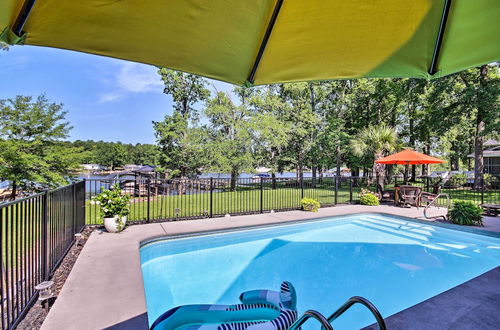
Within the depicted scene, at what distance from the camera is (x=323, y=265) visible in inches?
219

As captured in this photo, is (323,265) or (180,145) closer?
(323,265)

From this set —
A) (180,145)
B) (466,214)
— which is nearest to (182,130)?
(180,145)

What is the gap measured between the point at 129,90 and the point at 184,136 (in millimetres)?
11615

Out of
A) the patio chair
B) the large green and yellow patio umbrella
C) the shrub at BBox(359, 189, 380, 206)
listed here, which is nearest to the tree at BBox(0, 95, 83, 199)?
the large green and yellow patio umbrella

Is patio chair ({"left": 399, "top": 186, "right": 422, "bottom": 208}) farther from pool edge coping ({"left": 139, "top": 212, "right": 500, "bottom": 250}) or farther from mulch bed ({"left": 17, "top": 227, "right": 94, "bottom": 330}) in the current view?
mulch bed ({"left": 17, "top": 227, "right": 94, "bottom": 330})

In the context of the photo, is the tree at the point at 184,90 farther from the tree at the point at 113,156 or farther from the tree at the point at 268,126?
the tree at the point at 113,156

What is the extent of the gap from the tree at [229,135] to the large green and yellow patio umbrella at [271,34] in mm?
14655

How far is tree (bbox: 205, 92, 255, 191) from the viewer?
1633 centimetres

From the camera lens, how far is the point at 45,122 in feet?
27.5

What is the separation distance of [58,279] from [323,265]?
15.6 ft

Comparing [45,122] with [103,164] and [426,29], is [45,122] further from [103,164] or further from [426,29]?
[103,164]

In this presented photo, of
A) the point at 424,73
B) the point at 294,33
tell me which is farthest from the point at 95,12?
the point at 424,73

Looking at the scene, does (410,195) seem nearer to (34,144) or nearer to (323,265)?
(323,265)

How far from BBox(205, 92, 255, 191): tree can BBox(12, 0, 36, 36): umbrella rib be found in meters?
15.1
